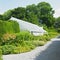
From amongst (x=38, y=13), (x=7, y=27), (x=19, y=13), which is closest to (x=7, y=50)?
(x=7, y=27)

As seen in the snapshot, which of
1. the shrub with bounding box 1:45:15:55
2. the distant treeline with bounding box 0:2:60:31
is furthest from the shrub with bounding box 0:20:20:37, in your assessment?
the distant treeline with bounding box 0:2:60:31

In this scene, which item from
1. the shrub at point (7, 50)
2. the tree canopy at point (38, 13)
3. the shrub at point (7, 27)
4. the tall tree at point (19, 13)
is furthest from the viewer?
the tree canopy at point (38, 13)

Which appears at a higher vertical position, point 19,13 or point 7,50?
point 19,13

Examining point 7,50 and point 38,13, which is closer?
point 7,50

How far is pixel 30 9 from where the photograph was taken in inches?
3984

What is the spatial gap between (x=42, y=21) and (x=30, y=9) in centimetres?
671

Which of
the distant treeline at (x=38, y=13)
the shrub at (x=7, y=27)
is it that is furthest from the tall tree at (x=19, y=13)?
the shrub at (x=7, y=27)

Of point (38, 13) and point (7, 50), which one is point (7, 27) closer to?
point (7, 50)

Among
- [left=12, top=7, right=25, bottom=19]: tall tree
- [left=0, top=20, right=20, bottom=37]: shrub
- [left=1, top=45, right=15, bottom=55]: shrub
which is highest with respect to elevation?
[left=12, top=7, right=25, bottom=19]: tall tree

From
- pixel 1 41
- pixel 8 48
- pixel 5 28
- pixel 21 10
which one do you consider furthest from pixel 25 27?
pixel 21 10

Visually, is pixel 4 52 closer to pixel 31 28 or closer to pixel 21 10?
pixel 31 28

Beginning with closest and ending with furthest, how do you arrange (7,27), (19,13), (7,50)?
(7,50), (7,27), (19,13)

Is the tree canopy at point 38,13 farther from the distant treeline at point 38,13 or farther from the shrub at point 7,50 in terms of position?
the shrub at point 7,50

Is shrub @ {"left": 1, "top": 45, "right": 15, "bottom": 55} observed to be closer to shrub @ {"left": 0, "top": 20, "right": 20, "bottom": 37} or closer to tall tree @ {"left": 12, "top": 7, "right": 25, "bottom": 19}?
shrub @ {"left": 0, "top": 20, "right": 20, "bottom": 37}
